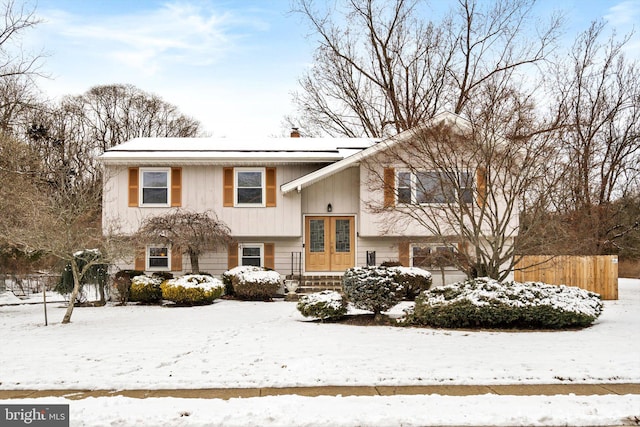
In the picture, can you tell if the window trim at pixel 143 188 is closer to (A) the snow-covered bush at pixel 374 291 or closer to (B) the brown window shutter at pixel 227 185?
(B) the brown window shutter at pixel 227 185

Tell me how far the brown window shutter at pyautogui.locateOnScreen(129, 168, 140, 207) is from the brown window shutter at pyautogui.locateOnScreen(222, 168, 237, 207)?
2.98 metres

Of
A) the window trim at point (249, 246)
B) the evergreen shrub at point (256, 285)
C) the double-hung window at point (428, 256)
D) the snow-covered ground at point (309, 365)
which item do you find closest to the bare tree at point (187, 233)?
the evergreen shrub at point (256, 285)

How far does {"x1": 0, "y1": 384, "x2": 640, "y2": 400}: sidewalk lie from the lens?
6566 mm

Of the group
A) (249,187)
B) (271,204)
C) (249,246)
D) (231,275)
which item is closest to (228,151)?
(249,187)

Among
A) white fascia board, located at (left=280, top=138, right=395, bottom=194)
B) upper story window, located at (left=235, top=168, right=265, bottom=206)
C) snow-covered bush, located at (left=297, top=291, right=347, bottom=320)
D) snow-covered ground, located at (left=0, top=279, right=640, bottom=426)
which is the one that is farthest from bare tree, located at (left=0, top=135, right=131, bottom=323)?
white fascia board, located at (left=280, top=138, right=395, bottom=194)

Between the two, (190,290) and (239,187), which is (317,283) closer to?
(239,187)

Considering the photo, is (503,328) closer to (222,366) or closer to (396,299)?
(396,299)

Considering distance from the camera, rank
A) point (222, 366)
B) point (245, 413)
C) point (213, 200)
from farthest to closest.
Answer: point (213, 200) → point (222, 366) → point (245, 413)

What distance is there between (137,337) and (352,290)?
452cm

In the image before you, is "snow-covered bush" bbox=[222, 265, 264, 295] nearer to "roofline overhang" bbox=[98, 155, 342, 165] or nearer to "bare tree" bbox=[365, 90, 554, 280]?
"roofline overhang" bbox=[98, 155, 342, 165]

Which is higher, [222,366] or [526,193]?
[526,193]

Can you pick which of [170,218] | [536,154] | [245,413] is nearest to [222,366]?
[245,413]

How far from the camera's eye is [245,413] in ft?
18.8

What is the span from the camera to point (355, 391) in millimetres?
6727
